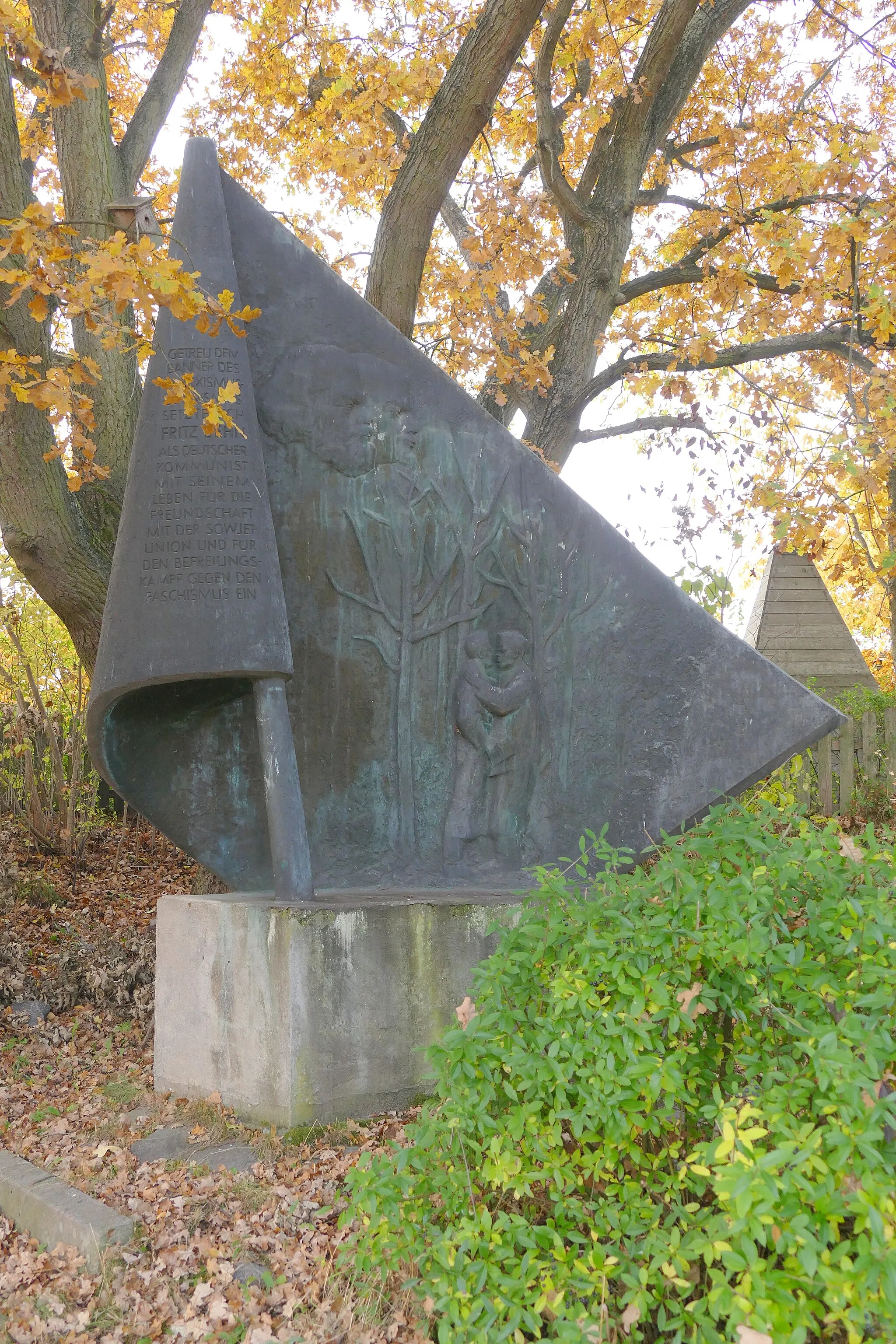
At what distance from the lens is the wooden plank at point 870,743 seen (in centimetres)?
1118

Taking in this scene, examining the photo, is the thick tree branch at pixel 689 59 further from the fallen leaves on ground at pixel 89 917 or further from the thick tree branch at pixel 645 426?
the fallen leaves on ground at pixel 89 917

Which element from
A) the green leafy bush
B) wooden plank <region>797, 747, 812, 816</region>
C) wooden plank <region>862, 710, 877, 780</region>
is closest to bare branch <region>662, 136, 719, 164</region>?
wooden plank <region>862, 710, 877, 780</region>

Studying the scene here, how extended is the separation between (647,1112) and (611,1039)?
8.2 inches

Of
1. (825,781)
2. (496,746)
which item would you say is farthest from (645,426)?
(496,746)

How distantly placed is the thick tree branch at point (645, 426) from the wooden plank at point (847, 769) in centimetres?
347

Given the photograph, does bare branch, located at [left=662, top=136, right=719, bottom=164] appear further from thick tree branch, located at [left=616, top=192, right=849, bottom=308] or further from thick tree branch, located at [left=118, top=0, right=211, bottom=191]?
thick tree branch, located at [left=118, top=0, right=211, bottom=191]

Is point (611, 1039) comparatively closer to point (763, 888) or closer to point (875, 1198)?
point (763, 888)

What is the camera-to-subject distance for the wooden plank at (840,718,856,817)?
36.1ft

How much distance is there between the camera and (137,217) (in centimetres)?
527

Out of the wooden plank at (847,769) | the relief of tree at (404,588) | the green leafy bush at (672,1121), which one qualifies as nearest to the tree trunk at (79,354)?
the relief of tree at (404,588)

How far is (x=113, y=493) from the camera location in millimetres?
7453

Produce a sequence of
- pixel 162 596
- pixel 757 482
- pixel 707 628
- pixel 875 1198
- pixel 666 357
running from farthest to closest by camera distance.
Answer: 1. pixel 757 482
2. pixel 666 357
3. pixel 707 628
4. pixel 162 596
5. pixel 875 1198

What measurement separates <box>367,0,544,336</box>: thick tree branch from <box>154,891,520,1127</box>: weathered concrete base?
446 cm

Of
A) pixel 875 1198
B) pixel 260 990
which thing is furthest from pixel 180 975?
pixel 875 1198
